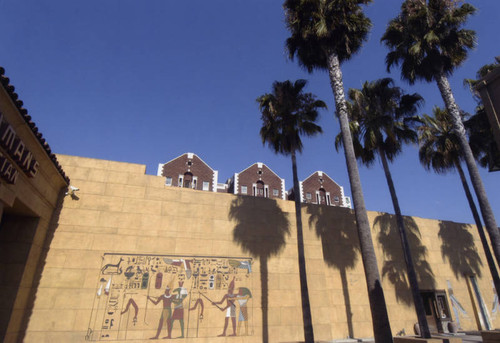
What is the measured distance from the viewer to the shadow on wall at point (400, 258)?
19766 millimetres

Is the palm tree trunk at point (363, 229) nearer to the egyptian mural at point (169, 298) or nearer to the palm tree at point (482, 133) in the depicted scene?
the egyptian mural at point (169, 298)

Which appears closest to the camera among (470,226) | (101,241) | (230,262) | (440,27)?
(101,241)

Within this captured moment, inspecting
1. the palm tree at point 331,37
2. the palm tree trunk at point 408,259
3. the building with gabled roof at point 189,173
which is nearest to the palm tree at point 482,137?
the palm tree trunk at point 408,259

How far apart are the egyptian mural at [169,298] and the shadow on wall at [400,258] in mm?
11243

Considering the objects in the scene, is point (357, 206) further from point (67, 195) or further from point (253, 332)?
point (67, 195)

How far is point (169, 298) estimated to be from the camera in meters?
13.7

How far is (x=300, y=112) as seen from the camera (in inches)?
706

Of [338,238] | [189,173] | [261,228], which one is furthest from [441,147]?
[189,173]

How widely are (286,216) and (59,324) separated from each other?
1272 cm

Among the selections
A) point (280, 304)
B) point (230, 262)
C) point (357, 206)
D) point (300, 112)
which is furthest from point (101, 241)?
point (300, 112)

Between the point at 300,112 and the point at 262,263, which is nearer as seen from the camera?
the point at 262,263

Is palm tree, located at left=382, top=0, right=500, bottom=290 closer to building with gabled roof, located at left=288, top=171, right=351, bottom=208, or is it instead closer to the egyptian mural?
the egyptian mural

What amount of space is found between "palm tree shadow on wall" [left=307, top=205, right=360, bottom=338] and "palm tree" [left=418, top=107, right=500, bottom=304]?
849 cm

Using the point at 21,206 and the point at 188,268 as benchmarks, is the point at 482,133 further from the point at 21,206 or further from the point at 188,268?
the point at 21,206
